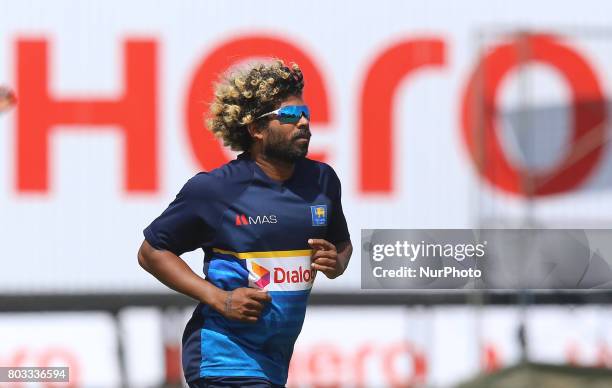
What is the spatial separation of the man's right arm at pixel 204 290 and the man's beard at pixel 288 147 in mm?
403

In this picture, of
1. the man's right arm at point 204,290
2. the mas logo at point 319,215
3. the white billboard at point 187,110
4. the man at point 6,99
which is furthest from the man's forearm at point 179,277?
Result: the man at point 6,99

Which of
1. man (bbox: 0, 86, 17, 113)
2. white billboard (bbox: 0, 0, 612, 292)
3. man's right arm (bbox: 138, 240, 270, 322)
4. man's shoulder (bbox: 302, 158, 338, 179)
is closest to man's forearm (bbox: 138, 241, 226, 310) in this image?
man's right arm (bbox: 138, 240, 270, 322)

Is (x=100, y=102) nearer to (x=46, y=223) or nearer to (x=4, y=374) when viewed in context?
(x=46, y=223)

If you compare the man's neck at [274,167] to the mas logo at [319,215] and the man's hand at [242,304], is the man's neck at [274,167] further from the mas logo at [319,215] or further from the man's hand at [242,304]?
the man's hand at [242,304]

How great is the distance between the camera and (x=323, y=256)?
4.12m

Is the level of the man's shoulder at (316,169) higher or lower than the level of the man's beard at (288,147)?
lower

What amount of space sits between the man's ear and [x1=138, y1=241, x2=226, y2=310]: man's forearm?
43cm

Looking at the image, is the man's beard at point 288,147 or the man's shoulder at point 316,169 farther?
the man's shoulder at point 316,169

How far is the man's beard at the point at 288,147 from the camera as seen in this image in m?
4.11

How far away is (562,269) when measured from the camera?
343 inches

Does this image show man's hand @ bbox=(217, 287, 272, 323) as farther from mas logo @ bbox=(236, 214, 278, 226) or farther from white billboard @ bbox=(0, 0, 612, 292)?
white billboard @ bbox=(0, 0, 612, 292)

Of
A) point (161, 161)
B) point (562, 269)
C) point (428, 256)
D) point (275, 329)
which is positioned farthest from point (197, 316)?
point (161, 161)

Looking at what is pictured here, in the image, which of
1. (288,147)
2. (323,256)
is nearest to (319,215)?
(323,256)

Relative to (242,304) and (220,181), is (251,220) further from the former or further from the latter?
(242,304)
